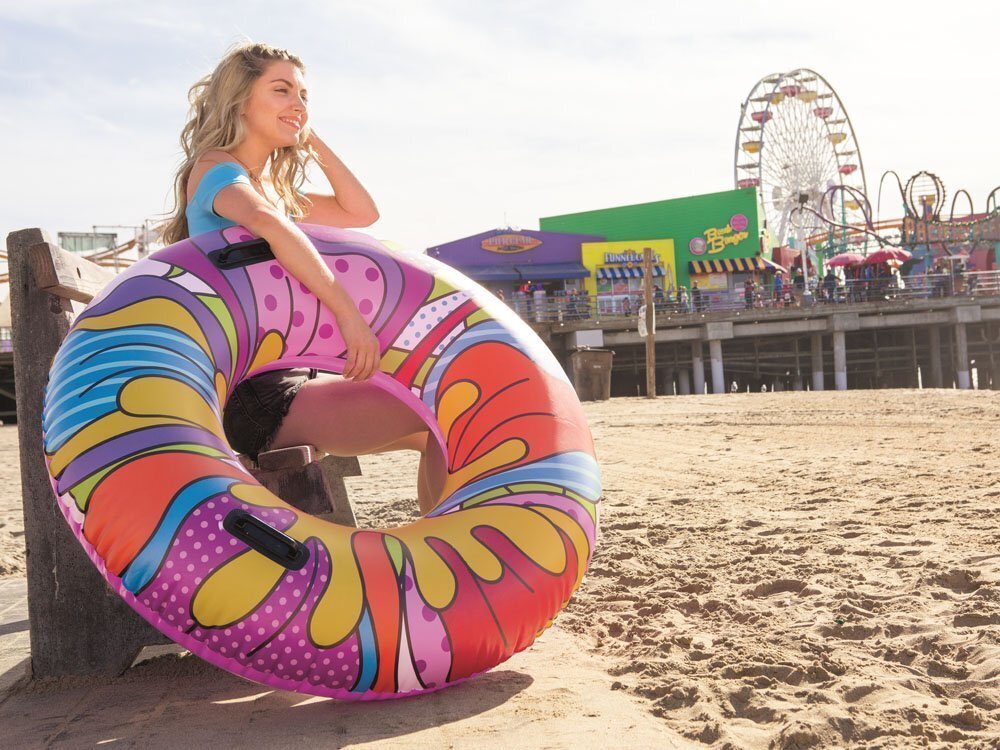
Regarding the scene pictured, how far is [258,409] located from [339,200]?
704 millimetres

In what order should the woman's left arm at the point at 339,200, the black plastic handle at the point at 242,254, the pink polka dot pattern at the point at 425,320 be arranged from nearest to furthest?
the black plastic handle at the point at 242,254, the pink polka dot pattern at the point at 425,320, the woman's left arm at the point at 339,200

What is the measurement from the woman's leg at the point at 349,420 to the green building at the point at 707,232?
27.2 meters

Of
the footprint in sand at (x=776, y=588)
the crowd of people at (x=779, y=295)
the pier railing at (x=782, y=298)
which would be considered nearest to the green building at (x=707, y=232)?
the crowd of people at (x=779, y=295)

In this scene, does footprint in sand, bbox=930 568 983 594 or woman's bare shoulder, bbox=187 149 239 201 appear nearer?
woman's bare shoulder, bbox=187 149 239 201

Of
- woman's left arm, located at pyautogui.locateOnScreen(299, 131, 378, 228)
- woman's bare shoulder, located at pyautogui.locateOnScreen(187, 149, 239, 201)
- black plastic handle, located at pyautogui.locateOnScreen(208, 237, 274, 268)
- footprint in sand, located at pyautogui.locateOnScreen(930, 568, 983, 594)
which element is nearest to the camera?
black plastic handle, located at pyautogui.locateOnScreen(208, 237, 274, 268)

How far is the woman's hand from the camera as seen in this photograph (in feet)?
7.25

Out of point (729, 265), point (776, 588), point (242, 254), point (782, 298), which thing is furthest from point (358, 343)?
point (729, 265)

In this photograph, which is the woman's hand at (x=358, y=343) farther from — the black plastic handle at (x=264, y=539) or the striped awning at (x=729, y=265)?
the striped awning at (x=729, y=265)

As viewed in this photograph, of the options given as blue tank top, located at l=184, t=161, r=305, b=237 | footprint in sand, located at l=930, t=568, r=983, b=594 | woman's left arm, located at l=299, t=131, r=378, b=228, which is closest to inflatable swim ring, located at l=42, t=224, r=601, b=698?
blue tank top, located at l=184, t=161, r=305, b=237

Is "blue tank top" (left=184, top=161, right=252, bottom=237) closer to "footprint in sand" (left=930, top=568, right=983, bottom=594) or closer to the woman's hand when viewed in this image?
the woman's hand

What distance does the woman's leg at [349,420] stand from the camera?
2.47 metres

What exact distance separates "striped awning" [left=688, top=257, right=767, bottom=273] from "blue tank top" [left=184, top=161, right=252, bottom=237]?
2753 cm

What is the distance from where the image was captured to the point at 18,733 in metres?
1.90

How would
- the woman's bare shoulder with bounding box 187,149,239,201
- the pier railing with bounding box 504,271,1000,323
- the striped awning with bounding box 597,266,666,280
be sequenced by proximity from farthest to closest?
1. the striped awning with bounding box 597,266,666,280
2. the pier railing with bounding box 504,271,1000,323
3. the woman's bare shoulder with bounding box 187,149,239,201
